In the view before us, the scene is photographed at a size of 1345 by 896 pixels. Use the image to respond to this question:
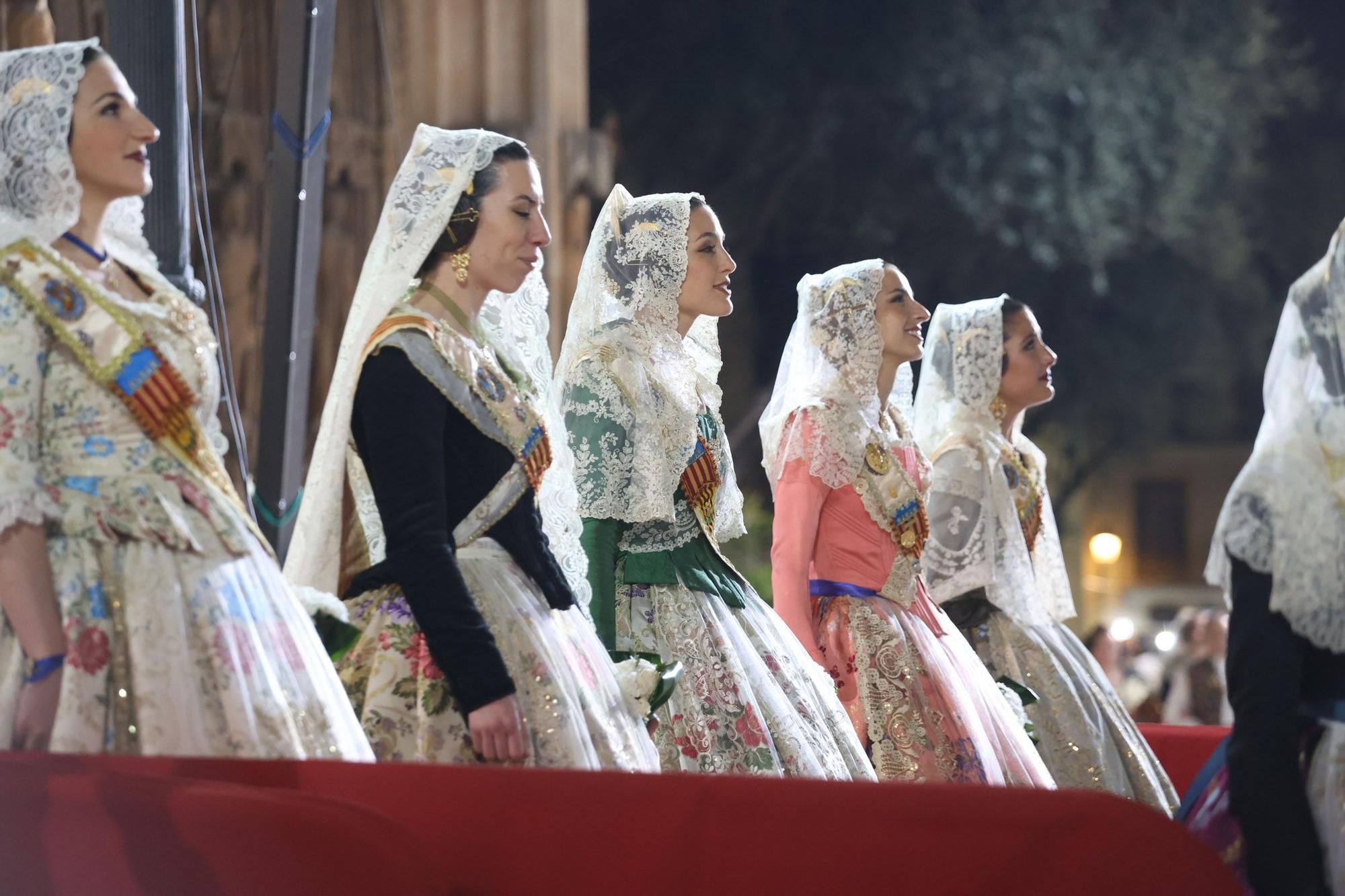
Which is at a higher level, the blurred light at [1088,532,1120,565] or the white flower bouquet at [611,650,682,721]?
the white flower bouquet at [611,650,682,721]

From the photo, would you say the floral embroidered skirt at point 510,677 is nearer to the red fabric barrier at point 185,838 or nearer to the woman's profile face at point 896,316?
the red fabric barrier at point 185,838

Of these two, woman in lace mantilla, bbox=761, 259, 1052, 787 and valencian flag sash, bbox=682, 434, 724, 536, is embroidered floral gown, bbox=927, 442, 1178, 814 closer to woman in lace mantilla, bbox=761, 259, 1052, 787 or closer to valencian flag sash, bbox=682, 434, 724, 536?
woman in lace mantilla, bbox=761, 259, 1052, 787

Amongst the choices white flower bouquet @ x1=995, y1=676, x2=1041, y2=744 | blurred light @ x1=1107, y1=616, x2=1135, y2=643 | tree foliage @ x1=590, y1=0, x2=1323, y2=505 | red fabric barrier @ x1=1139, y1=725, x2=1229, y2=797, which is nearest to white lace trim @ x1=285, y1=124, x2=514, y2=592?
white flower bouquet @ x1=995, y1=676, x2=1041, y2=744

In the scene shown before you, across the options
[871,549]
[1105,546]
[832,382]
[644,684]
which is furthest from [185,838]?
[1105,546]

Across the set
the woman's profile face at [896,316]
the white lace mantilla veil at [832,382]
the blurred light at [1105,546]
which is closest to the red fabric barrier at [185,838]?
the white lace mantilla veil at [832,382]

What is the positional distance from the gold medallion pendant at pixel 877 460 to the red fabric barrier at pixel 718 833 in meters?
2.32

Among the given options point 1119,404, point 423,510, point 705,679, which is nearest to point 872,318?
point 705,679

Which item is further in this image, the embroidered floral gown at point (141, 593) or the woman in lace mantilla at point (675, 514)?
the woman in lace mantilla at point (675, 514)

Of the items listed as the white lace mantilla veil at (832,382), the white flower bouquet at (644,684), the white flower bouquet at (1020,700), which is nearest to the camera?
the white flower bouquet at (644,684)

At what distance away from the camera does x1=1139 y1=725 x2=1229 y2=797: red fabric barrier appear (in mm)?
5445

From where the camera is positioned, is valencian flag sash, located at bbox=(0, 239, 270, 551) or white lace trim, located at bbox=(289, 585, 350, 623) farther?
white lace trim, located at bbox=(289, 585, 350, 623)

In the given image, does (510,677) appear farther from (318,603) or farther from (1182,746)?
(1182,746)

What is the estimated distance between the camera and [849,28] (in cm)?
1452

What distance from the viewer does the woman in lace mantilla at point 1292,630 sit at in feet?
7.68
